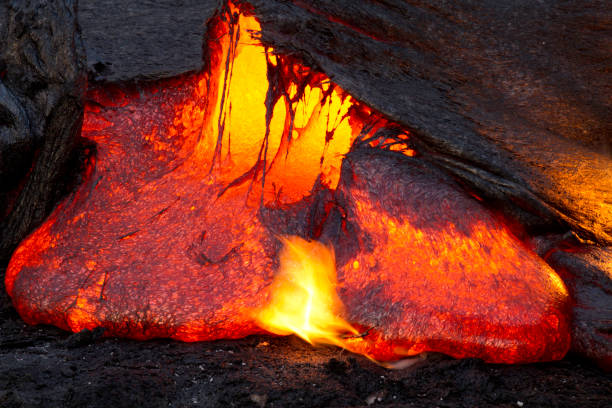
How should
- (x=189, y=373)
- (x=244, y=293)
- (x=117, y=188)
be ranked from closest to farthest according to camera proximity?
(x=189, y=373) < (x=244, y=293) < (x=117, y=188)

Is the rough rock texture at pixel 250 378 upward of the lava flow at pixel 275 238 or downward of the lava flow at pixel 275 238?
downward

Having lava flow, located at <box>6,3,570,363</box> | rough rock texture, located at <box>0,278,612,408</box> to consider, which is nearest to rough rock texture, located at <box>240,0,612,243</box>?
lava flow, located at <box>6,3,570,363</box>

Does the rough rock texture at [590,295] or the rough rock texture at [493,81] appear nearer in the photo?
the rough rock texture at [590,295]

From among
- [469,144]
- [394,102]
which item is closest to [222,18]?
[394,102]

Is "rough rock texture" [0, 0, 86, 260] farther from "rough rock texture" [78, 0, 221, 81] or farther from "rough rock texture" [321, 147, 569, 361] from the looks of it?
"rough rock texture" [321, 147, 569, 361]

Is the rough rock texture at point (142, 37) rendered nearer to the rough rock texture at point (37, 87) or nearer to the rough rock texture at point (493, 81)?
the rough rock texture at point (37, 87)

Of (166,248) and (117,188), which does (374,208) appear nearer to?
(166,248)

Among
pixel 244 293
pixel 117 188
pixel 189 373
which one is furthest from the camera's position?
pixel 117 188

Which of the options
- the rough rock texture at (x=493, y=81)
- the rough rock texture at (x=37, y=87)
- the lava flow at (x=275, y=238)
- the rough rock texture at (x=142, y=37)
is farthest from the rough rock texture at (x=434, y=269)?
the rough rock texture at (x=37, y=87)
